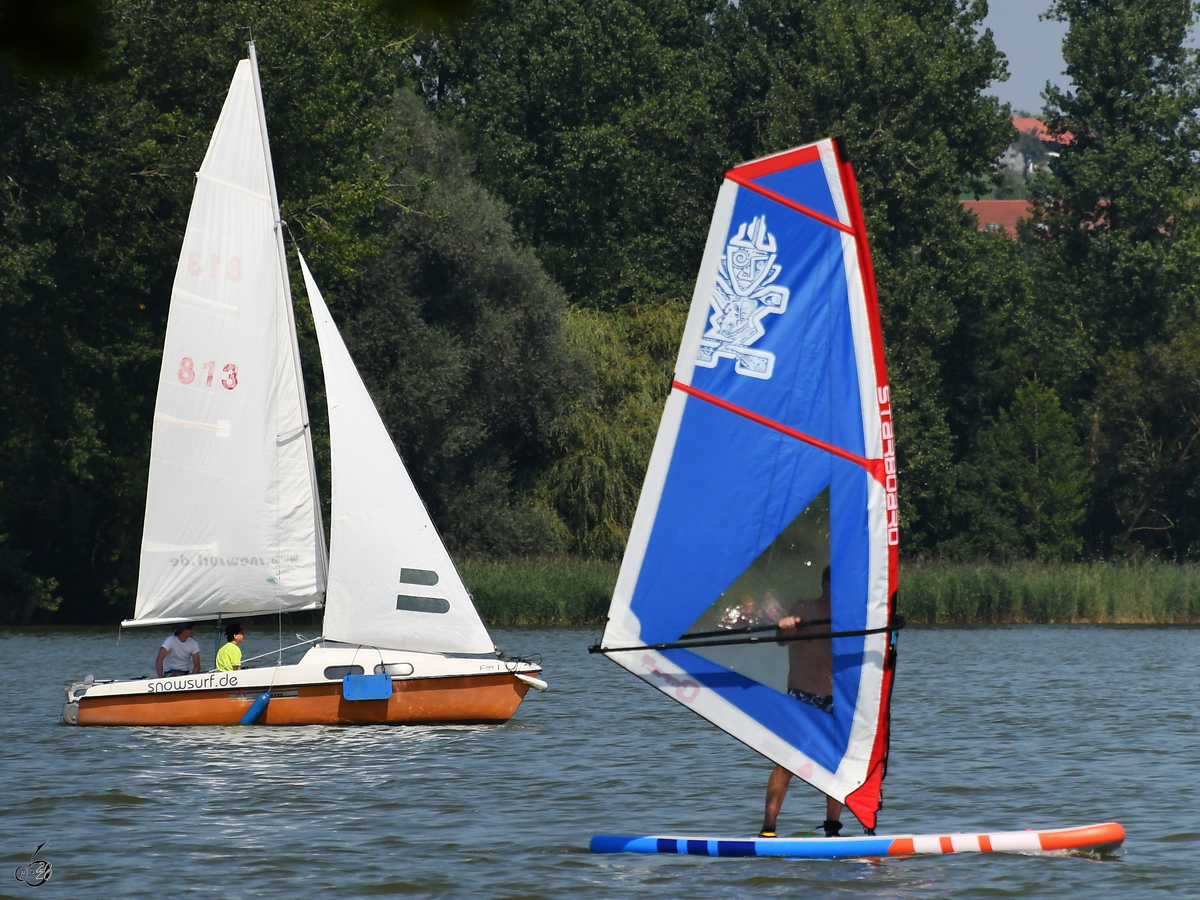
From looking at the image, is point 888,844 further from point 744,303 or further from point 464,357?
point 464,357

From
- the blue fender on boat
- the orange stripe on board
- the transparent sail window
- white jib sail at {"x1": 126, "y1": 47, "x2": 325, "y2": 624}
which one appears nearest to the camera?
the transparent sail window

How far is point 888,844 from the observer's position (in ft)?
37.4

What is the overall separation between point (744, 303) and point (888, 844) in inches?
142

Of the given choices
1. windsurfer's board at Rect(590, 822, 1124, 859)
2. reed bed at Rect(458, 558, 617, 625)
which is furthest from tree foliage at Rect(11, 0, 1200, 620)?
windsurfer's board at Rect(590, 822, 1124, 859)

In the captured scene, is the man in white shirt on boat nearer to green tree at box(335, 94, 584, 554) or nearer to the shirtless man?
the shirtless man

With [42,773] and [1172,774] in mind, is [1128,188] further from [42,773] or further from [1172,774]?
[42,773]

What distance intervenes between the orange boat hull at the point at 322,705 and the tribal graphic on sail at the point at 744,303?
968 cm

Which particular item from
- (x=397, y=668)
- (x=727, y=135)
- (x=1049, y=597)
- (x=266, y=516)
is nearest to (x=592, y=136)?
(x=727, y=135)

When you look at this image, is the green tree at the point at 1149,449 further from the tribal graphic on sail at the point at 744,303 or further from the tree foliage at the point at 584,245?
the tribal graphic on sail at the point at 744,303

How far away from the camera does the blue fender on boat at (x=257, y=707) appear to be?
63.8ft

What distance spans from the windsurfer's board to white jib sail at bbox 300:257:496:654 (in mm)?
8041

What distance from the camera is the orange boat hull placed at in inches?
769

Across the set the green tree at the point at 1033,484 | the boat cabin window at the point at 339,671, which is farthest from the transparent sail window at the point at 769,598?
the green tree at the point at 1033,484

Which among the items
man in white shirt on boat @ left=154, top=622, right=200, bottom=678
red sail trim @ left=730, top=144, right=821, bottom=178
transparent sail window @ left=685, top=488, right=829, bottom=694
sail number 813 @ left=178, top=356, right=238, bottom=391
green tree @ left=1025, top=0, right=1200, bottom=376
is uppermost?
green tree @ left=1025, top=0, right=1200, bottom=376
